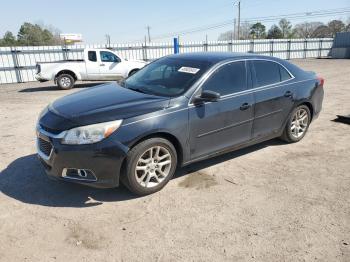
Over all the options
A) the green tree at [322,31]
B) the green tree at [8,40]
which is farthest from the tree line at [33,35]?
the green tree at [322,31]

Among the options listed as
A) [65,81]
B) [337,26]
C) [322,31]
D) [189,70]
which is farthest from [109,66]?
[322,31]

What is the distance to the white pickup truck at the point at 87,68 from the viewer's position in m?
13.8

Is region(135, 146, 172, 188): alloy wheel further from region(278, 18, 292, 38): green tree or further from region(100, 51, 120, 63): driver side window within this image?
region(278, 18, 292, 38): green tree

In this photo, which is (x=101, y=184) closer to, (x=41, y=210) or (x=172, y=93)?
(x=41, y=210)

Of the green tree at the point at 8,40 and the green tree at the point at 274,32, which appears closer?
the green tree at the point at 8,40

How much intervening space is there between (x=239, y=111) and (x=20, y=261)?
316 cm

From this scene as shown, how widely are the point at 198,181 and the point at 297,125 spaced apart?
8.04ft

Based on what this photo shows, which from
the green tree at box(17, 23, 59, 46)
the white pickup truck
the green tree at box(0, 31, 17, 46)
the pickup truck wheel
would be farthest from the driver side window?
the green tree at box(17, 23, 59, 46)

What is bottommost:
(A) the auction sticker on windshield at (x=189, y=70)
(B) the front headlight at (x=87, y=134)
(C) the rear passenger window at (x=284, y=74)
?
(B) the front headlight at (x=87, y=134)

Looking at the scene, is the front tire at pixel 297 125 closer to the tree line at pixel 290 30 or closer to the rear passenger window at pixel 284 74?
the rear passenger window at pixel 284 74

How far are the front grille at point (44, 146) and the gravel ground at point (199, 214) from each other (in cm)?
58

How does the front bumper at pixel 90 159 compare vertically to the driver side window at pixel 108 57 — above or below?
below

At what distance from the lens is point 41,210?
3604 mm

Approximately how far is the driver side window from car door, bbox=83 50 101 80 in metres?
0.32
